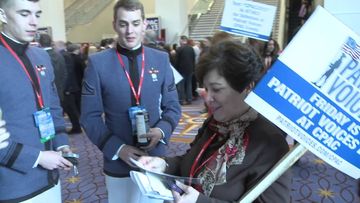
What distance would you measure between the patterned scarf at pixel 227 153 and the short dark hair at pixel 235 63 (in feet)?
0.34

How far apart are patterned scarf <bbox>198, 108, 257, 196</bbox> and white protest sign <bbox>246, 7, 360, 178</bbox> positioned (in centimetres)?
28

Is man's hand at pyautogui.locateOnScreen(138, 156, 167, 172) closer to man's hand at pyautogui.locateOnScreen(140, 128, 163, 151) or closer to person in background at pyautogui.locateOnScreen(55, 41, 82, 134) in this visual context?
man's hand at pyautogui.locateOnScreen(140, 128, 163, 151)

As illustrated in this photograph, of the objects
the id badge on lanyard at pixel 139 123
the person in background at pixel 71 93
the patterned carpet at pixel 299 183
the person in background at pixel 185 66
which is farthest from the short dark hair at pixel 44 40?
the person in background at pixel 185 66

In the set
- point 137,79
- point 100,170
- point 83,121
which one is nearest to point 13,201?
Result: point 83,121

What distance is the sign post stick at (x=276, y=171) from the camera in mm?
908

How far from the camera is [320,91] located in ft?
2.71

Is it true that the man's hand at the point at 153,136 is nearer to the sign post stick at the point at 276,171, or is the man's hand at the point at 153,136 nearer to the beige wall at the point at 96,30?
the sign post stick at the point at 276,171

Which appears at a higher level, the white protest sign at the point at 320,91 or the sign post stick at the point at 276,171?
the white protest sign at the point at 320,91

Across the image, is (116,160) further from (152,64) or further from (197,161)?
(197,161)

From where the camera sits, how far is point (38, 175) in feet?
5.31

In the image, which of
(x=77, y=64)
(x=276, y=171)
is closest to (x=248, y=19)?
(x=276, y=171)

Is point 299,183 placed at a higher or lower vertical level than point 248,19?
lower

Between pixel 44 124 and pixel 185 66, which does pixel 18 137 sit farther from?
pixel 185 66

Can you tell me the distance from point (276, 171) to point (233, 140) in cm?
23
